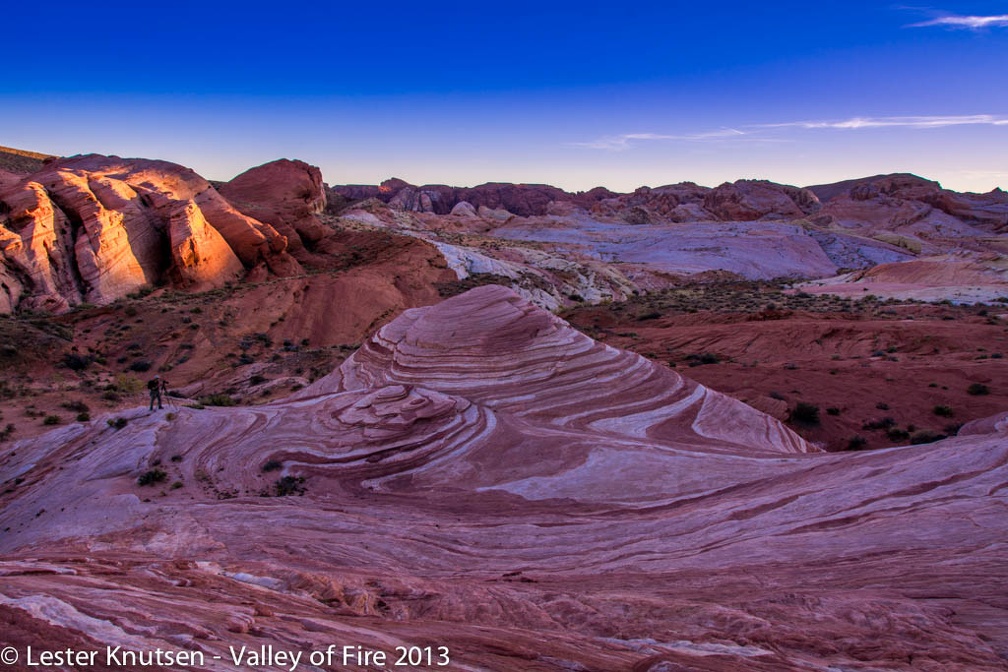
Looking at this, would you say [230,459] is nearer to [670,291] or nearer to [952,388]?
[952,388]

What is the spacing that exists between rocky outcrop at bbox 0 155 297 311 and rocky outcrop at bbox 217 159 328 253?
360 cm

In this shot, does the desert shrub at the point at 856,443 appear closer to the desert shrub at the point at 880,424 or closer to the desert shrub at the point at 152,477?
the desert shrub at the point at 880,424

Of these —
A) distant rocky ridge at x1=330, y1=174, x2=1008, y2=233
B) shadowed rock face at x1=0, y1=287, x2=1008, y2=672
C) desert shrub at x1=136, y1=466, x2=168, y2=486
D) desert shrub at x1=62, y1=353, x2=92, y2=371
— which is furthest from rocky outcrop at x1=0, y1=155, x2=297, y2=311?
distant rocky ridge at x1=330, y1=174, x2=1008, y2=233

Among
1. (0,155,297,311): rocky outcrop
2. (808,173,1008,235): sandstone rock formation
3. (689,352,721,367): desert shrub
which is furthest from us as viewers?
(808,173,1008,235): sandstone rock formation

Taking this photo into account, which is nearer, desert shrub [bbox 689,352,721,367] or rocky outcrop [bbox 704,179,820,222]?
desert shrub [bbox 689,352,721,367]

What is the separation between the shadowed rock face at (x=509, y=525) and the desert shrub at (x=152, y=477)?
0.79 feet

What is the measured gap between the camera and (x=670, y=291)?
165 feet

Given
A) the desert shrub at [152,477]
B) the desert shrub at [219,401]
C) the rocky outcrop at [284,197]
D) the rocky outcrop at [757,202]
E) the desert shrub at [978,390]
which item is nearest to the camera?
the desert shrub at [152,477]

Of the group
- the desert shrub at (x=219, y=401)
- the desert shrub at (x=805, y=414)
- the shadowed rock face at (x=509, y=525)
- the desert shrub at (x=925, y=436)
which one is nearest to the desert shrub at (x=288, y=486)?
the shadowed rock face at (x=509, y=525)

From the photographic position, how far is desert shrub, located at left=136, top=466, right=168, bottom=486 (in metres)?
9.60

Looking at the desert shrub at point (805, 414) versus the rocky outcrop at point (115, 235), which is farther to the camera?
the rocky outcrop at point (115, 235)

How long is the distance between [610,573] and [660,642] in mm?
1890

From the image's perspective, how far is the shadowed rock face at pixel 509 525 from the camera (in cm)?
406

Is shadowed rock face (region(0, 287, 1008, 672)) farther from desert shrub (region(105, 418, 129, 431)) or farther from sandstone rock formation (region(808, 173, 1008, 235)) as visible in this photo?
sandstone rock formation (region(808, 173, 1008, 235))
